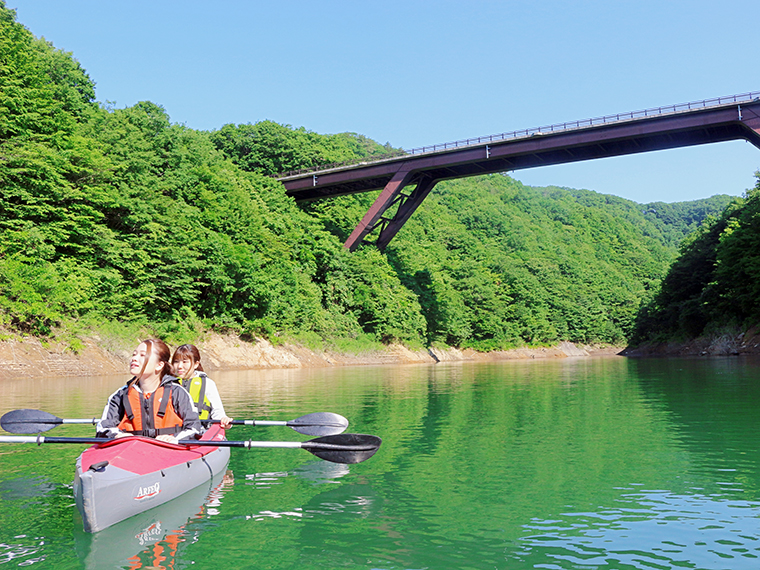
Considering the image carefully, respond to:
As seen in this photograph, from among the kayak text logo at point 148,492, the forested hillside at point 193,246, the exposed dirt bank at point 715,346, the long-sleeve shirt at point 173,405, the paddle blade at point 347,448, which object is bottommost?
the exposed dirt bank at point 715,346

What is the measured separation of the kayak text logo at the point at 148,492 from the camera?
19.4ft

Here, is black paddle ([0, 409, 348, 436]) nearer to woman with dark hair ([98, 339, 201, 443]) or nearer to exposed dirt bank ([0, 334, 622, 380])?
woman with dark hair ([98, 339, 201, 443])

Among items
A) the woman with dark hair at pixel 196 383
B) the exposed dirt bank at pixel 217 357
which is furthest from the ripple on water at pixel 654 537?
the exposed dirt bank at pixel 217 357

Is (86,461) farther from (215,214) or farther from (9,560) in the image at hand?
(215,214)

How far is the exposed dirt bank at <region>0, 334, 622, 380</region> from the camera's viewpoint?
23.1 metres

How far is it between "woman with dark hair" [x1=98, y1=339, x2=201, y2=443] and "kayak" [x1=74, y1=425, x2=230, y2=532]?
28 cm

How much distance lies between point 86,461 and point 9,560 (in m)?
1.07

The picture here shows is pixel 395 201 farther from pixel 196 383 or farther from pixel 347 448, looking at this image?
pixel 347 448

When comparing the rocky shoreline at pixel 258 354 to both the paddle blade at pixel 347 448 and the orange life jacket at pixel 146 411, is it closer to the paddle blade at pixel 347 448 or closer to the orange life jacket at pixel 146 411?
the orange life jacket at pixel 146 411

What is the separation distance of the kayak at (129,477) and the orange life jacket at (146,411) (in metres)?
0.36

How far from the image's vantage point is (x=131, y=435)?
6.17 meters

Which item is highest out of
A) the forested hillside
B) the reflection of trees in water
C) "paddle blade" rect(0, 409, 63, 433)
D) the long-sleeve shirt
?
the forested hillside

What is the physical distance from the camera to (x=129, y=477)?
5.73m

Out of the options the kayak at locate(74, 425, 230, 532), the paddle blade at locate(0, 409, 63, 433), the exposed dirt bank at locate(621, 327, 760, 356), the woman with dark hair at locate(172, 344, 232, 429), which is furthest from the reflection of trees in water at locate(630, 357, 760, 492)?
the exposed dirt bank at locate(621, 327, 760, 356)
